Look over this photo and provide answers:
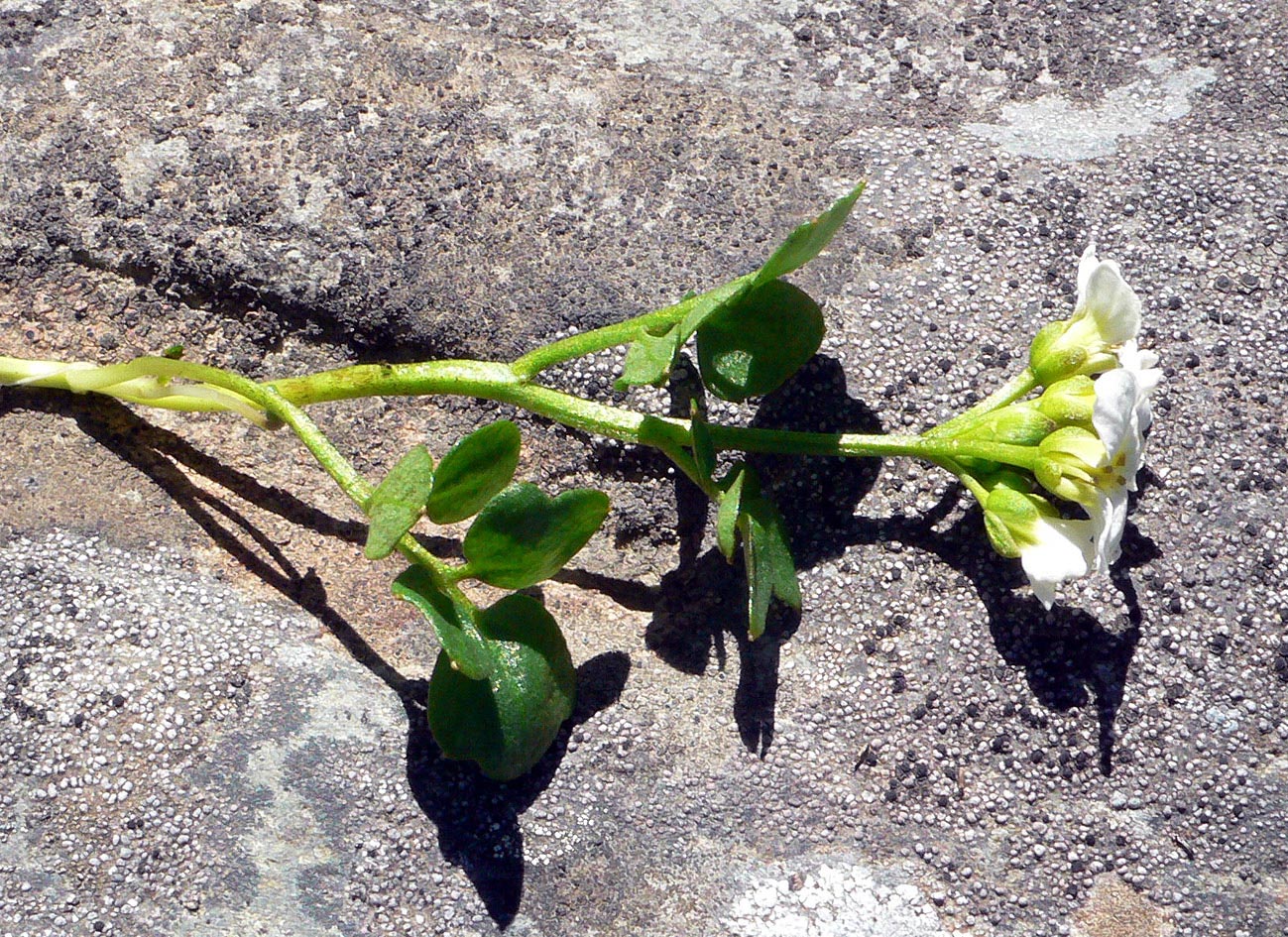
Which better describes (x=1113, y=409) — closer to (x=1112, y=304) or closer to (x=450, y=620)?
(x=1112, y=304)

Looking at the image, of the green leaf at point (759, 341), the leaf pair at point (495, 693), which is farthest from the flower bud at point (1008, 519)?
the leaf pair at point (495, 693)

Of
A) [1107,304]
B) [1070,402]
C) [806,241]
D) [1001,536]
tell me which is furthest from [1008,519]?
[806,241]

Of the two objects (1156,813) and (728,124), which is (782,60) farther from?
(1156,813)

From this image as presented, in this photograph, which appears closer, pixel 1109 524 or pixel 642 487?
pixel 1109 524

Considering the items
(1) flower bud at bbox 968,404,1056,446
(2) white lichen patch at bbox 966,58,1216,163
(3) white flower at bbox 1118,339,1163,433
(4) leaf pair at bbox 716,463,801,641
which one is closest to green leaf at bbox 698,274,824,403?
(4) leaf pair at bbox 716,463,801,641

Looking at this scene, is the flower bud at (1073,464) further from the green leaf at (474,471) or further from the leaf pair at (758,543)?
the green leaf at (474,471)

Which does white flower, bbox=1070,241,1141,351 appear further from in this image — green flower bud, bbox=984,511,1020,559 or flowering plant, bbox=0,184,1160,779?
green flower bud, bbox=984,511,1020,559

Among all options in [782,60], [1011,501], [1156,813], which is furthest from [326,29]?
[1156,813]
